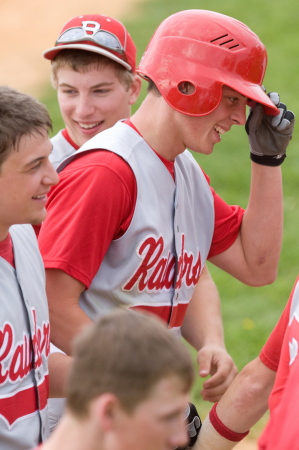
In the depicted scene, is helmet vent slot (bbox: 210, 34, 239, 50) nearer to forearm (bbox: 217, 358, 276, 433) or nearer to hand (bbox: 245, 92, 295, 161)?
hand (bbox: 245, 92, 295, 161)

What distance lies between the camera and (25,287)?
2.26 meters

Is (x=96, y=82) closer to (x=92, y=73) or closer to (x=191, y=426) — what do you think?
(x=92, y=73)

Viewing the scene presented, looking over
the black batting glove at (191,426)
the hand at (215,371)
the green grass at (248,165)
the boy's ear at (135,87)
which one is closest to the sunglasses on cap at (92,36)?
the boy's ear at (135,87)

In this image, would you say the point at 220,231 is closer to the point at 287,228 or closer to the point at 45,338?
the point at 45,338

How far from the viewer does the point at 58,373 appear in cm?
250

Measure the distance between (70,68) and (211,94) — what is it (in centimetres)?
114

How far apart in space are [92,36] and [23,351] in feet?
6.20

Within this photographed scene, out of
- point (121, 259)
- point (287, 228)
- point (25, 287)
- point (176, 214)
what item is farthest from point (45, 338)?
point (287, 228)

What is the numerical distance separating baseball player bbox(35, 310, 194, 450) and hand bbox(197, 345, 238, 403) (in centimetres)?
139

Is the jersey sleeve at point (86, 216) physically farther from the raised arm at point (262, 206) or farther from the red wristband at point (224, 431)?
the red wristband at point (224, 431)

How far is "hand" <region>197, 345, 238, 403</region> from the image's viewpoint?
9.40 ft

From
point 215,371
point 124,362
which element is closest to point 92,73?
point 215,371

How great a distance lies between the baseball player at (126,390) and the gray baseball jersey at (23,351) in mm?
703

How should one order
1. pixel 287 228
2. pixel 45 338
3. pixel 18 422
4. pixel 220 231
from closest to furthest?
pixel 18 422
pixel 45 338
pixel 220 231
pixel 287 228
